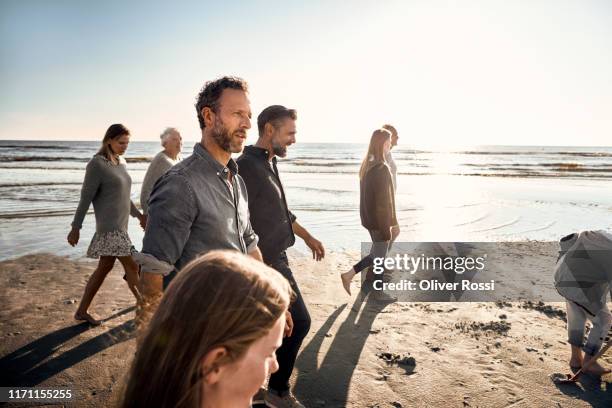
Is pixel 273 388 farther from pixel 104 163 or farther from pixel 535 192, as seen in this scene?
pixel 535 192

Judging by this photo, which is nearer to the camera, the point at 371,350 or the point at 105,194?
the point at 371,350

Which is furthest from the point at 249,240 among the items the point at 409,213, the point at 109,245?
the point at 409,213

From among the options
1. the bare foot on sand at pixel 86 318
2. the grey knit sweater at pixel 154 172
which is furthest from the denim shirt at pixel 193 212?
the bare foot on sand at pixel 86 318

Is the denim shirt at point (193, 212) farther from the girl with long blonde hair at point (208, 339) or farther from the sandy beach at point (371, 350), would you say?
the sandy beach at point (371, 350)

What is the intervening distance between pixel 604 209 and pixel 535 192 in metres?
4.51

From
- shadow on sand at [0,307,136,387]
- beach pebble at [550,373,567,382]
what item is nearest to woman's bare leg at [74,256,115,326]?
shadow on sand at [0,307,136,387]

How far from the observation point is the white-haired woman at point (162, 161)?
4.80 m

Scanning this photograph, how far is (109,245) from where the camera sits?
14.4ft

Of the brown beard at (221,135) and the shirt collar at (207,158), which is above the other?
the brown beard at (221,135)

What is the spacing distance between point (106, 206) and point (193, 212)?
2.93 meters

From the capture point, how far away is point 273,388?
3.10 meters

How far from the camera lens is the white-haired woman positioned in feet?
15.8

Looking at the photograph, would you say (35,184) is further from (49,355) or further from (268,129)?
(268,129)

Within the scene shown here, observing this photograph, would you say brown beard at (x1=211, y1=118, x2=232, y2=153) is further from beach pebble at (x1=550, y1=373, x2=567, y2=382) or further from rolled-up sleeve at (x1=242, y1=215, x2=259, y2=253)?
beach pebble at (x1=550, y1=373, x2=567, y2=382)
